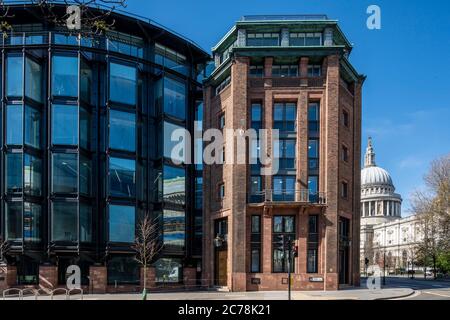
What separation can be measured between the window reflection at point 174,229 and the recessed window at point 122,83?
10689 millimetres

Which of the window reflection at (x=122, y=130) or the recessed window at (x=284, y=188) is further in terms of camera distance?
the window reflection at (x=122, y=130)

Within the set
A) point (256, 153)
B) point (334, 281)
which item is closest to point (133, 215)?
point (256, 153)

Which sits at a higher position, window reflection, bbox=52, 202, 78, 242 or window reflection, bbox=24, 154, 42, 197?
window reflection, bbox=24, 154, 42, 197

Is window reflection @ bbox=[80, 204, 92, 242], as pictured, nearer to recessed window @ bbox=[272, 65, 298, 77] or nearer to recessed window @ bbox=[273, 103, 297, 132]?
recessed window @ bbox=[273, 103, 297, 132]

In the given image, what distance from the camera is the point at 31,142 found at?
120 feet

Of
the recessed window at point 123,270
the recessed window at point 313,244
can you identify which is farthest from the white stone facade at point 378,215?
the recessed window at point 123,270

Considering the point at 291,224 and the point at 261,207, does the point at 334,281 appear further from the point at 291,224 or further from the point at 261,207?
the point at 261,207

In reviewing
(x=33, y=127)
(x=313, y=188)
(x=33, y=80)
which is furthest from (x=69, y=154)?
(x=313, y=188)

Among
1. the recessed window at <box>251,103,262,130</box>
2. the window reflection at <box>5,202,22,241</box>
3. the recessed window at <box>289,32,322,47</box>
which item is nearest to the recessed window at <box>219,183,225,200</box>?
the recessed window at <box>251,103,262,130</box>

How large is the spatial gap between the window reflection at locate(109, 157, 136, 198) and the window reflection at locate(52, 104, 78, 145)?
A: 368cm

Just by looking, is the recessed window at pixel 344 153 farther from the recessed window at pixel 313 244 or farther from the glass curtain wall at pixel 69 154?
the glass curtain wall at pixel 69 154

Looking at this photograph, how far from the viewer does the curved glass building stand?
35.9 metres

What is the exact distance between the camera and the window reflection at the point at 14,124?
36.1 metres

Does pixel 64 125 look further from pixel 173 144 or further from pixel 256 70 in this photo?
pixel 256 70
